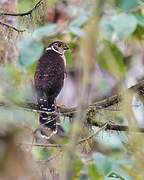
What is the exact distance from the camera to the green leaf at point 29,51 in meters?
2.06

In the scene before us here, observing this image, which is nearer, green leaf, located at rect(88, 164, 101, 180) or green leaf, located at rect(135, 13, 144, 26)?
green leaf, located at rect(88, 164, 101, 180)

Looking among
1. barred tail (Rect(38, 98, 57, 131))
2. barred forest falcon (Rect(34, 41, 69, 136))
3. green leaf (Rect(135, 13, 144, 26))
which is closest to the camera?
green leaf (Rect(135, 13, 144, 26))

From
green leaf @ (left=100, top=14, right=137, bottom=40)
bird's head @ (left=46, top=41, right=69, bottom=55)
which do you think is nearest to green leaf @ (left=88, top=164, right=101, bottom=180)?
green leaf @ (left=100, top=14, right=137, bottom=40)

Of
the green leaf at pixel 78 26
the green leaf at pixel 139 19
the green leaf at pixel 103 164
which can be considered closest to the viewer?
the green leaf at pixel 103 164

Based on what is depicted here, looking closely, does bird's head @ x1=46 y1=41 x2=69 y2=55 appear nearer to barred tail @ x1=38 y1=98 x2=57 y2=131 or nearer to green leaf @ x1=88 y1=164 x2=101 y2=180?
barred tail @ x1=38 y1=98 x2=57 y2=131

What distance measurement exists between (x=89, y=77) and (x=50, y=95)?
8.53 ft

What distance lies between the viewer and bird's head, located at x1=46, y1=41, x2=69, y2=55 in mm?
3006

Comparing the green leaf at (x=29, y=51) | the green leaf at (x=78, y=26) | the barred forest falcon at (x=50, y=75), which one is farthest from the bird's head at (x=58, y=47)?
the green leaf at (x=78, y=26)

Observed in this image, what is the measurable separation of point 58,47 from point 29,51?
1.01m

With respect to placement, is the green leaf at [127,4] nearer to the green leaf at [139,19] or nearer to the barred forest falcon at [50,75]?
the green leaf at [139,19]

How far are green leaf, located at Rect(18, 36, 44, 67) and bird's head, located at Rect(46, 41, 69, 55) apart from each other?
81 centimetres

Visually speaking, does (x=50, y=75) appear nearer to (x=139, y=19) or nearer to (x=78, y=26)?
(x=78, y=26)

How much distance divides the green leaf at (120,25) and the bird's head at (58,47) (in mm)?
1276

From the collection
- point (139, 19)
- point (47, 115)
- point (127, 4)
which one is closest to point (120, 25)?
point (127, 4)
